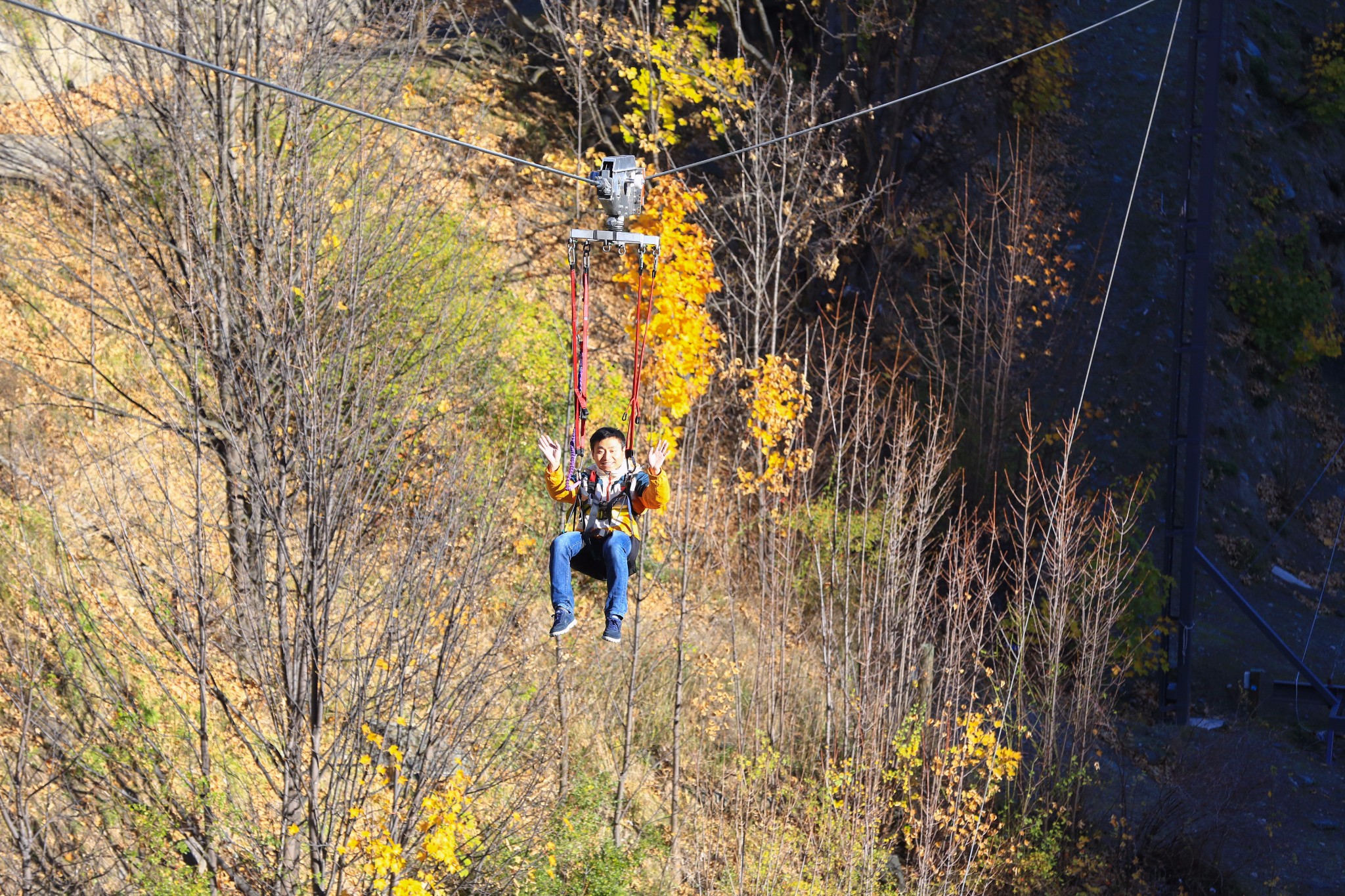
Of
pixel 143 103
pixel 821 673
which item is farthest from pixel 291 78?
pixel 821 673

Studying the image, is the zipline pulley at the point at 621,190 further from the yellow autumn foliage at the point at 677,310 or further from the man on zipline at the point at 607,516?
the yellow autumn foliage at the point at 677,310

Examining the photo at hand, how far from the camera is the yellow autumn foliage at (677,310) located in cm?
1691

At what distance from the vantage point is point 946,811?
632 inches

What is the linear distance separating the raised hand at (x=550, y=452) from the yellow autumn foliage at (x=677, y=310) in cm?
810

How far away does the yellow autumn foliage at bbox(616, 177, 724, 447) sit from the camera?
16.9 m

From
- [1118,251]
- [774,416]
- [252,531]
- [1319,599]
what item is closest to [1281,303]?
[1319,599]

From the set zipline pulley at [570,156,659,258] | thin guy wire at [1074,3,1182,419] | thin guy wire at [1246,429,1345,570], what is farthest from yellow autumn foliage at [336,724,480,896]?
thin guy wire at [1246,429,1345,570]

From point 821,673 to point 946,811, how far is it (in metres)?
2.45

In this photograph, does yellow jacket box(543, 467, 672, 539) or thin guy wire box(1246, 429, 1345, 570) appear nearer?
yellow jacket box(543, 467, 672, 539)

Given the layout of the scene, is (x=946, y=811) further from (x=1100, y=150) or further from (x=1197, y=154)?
(x=1197, y=154)

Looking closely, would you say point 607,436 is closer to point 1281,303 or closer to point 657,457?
point 657,457

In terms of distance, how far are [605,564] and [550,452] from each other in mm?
1105

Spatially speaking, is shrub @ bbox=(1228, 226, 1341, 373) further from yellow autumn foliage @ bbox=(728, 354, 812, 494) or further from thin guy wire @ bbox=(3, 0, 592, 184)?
thin guy wire @ bbox=(3, 0, 592, 184)

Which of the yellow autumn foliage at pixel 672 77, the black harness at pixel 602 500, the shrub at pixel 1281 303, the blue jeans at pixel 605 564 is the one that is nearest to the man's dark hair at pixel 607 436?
the black harness at pixel 602 500
